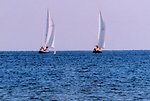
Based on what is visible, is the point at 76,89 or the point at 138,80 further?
the point at 138,80

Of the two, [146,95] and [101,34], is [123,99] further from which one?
[101,34]

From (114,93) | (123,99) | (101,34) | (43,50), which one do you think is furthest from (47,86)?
(43,50)

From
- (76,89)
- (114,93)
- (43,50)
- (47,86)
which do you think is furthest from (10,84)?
(43,50)

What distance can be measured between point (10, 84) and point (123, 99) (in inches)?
522

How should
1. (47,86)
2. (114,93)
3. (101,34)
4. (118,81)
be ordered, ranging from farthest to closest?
(101,34) → (118,81) → (47,86) → (114,93)

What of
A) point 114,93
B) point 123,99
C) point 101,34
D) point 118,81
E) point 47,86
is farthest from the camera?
point 101,34

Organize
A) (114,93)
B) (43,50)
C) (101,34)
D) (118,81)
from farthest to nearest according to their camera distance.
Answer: (43,50) → (101,34) → (118,81) → (114,93)

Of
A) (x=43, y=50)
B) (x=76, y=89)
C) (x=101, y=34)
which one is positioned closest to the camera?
(x=76, y=89)

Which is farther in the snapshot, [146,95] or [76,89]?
[76,89]

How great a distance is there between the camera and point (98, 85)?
43219mm

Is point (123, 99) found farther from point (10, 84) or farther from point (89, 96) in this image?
point (10, 84)

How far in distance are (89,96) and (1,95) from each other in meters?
5.76

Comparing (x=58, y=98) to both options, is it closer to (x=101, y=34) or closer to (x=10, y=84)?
(x=10, y=84)

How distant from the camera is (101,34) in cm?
12962
